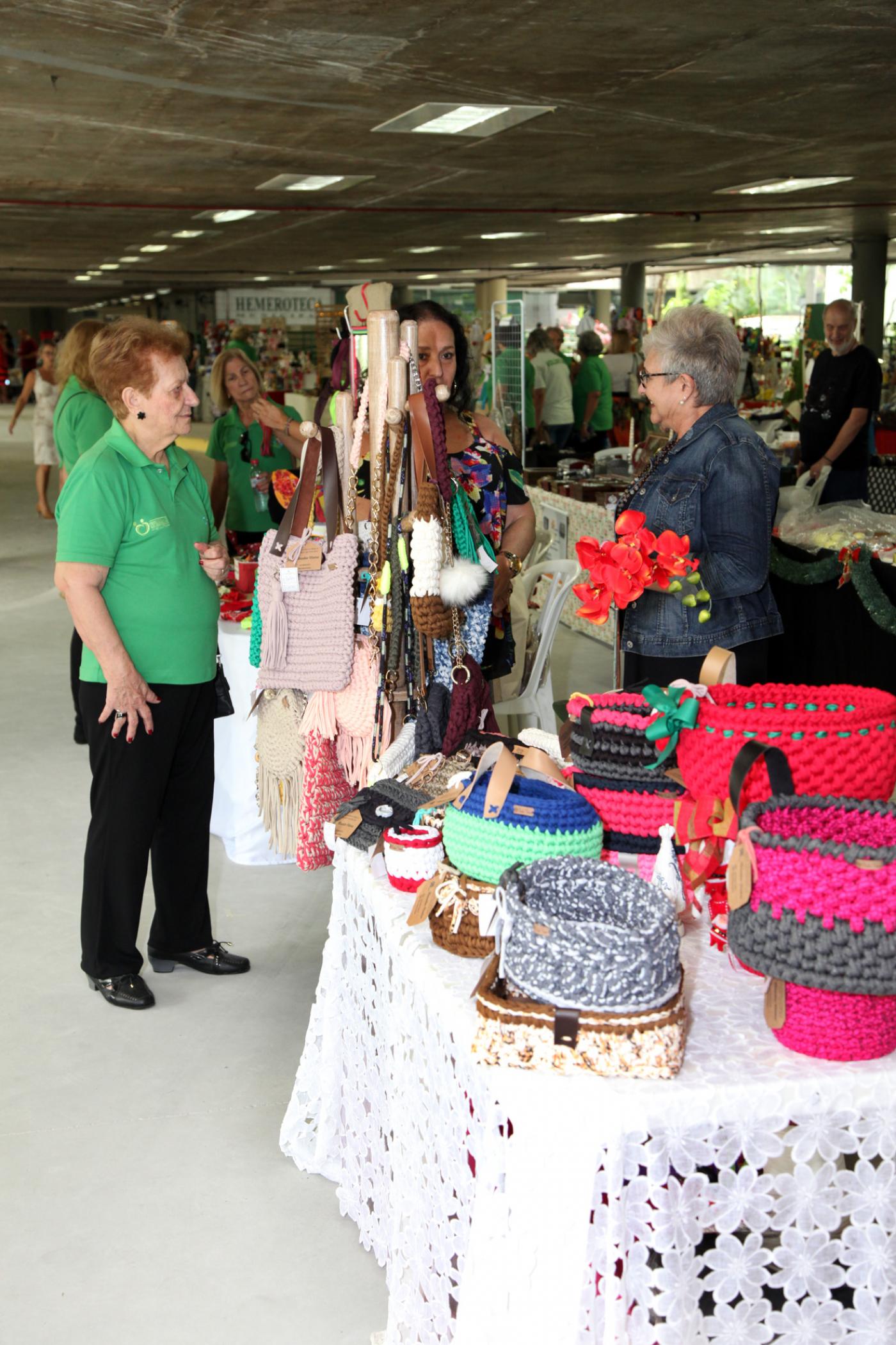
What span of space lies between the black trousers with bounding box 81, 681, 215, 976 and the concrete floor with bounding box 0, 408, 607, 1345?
17 centimetres

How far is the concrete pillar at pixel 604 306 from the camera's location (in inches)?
1217

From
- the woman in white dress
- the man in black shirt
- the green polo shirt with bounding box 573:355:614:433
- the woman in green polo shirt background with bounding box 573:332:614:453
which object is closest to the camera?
the man in black shirt

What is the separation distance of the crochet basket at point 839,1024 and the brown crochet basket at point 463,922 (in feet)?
1.42

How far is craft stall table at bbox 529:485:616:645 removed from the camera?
700 centimetres

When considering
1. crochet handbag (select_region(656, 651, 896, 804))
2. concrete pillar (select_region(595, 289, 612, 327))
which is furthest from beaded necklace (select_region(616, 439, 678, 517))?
concrete pillar (select_region(595, 289, 612, 327))

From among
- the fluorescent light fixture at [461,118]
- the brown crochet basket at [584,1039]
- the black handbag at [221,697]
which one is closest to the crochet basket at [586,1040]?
the brown crochet basket at [584,1039]

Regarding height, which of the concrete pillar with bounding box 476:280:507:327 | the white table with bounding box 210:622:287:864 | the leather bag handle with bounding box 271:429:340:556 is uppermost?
the concrete pillar with bounding box 476:280:507:327

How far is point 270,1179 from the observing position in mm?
2502

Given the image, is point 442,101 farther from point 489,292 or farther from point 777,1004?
point 489,292

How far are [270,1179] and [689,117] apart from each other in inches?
231

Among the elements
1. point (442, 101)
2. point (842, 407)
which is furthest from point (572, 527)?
point (442, 101)

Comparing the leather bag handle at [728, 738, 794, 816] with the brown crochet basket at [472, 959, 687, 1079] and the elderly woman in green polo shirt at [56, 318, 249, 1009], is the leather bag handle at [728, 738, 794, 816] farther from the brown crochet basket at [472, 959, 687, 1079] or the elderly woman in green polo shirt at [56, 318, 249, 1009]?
the elderly woman in green polo shirt at [56, 318, 249, 1009]

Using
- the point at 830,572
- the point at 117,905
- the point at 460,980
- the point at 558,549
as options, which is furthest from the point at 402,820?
the point at 558,549

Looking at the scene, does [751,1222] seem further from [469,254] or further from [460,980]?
[469,254]
